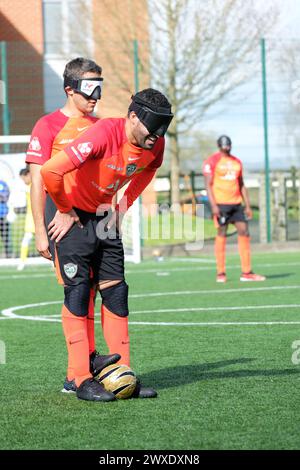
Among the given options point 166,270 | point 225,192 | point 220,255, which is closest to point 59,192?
point 220,255

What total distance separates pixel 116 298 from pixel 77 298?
29 centimetres

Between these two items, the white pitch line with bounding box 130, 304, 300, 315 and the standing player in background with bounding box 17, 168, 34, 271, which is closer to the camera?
the white pitch line with bounding box 130, 304, 300, 315

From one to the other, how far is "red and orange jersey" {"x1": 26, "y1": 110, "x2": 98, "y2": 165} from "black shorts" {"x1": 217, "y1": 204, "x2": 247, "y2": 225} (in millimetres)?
8624

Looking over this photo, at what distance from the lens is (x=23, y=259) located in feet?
61.4

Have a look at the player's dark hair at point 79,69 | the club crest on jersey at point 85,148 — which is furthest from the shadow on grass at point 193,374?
the player's dark hair at point 79,69

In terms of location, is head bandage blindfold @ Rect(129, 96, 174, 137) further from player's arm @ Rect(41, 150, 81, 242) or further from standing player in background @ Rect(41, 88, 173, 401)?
player's arm @ Rect(41, 150, 81, 242)

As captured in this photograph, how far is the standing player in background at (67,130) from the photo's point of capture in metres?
6.88

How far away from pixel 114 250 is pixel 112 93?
2052 cm

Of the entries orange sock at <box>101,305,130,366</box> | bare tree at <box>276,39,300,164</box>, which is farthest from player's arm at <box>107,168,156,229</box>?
bare tree at <box>276,39,300,164</box>

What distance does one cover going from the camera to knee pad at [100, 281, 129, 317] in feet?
22.2

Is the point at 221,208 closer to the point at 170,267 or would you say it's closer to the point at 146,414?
the point at 170,267

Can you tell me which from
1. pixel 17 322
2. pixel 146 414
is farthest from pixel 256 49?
pixel 146 414

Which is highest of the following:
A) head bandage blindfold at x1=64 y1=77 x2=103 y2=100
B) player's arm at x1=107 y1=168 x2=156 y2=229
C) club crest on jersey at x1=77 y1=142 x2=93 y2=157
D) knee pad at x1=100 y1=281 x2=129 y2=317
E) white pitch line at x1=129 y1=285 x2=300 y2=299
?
head bandage blindfold at x1=64 y1=77 x2=103 y2=100

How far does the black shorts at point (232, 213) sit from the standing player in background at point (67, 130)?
8643 millimetres
